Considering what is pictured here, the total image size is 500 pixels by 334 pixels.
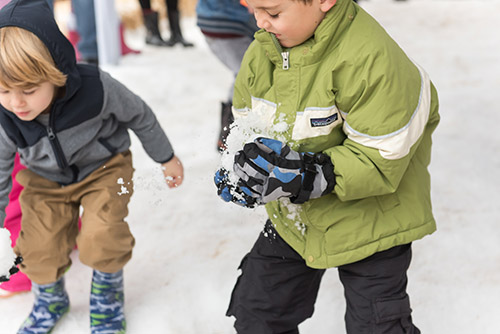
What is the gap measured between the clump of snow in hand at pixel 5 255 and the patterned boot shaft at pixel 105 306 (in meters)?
0.33

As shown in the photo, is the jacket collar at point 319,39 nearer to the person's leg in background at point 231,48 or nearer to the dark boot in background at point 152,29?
the person's leg in background at point 231,48

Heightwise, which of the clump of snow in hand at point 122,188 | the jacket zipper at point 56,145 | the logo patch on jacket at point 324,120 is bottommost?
the clump of snow in hand at point 122,188

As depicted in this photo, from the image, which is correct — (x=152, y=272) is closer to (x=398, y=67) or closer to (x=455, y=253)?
(x=455, y=253)

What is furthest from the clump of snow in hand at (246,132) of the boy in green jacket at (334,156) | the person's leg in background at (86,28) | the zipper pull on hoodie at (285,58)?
the person's leg in background at (86,28)

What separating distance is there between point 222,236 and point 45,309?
0.77 m

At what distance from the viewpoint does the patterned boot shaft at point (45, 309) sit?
190 cm

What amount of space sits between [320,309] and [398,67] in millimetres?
989

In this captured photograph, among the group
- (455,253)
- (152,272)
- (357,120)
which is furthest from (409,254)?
(152,272)

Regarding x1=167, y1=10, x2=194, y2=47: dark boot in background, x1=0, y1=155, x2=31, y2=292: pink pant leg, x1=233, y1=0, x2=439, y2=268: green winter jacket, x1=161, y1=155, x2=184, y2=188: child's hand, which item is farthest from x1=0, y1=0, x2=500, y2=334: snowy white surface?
x1=167, y1=10, x2=194, y2=47: dark boot in background

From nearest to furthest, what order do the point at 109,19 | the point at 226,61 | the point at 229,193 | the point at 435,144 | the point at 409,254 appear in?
1. the point at 229,193
2. the point at 409,254
3. the point at 226,61
4. the point at 435,144
5. the point at 109,19

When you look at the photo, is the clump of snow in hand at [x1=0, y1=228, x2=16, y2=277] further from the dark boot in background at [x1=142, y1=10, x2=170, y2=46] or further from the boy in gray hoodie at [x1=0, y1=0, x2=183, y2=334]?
the dark boot in background at [x1=142, y1=10, x2=170, y2=46]

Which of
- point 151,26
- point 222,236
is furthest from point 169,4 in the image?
point 222,236

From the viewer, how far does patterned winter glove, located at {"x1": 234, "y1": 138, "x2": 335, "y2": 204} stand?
1.30 m

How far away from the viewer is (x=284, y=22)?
4.28ft
